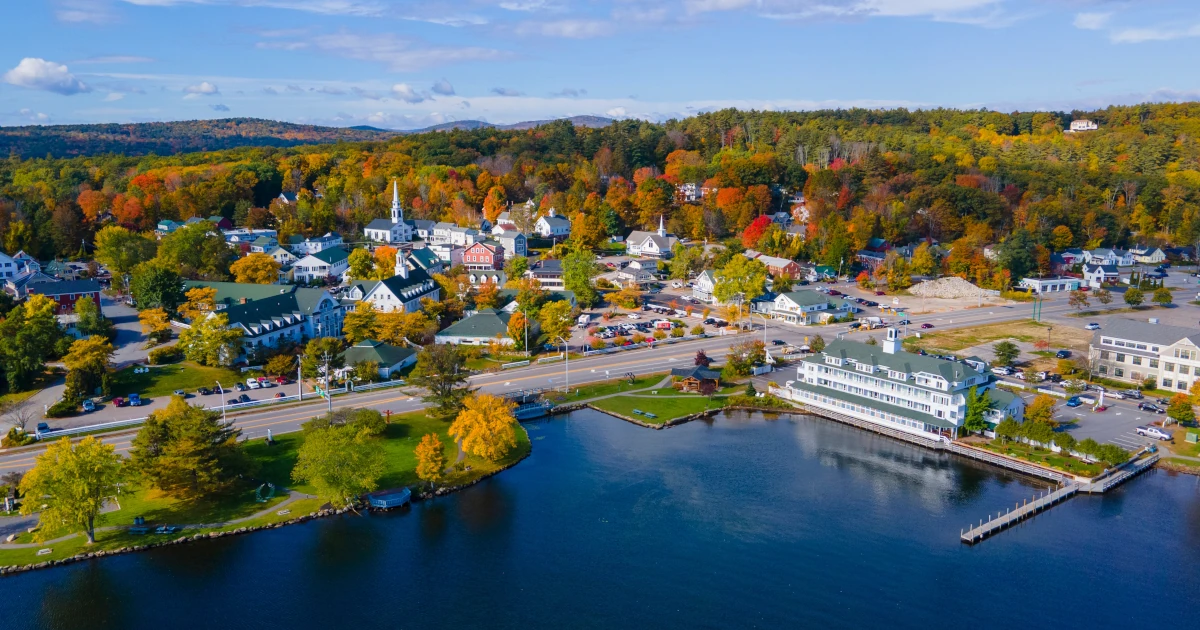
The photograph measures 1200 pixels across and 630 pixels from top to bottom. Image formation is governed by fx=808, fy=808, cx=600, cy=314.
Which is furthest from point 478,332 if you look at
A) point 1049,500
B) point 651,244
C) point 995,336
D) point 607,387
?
point 651,244

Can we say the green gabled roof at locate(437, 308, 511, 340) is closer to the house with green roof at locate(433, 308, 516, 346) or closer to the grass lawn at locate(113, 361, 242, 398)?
the house with green roof at locate(433, 308, 516, 346)

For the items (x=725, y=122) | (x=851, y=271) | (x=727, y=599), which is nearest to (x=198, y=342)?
(x=727, y=599)

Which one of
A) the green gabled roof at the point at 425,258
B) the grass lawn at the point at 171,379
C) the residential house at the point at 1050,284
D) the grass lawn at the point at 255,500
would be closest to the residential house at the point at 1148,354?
the residential house at the point at 1050,284

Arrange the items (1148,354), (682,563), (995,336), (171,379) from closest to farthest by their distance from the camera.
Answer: (682,563)
(171,379)
(1148,354)
(995,336)

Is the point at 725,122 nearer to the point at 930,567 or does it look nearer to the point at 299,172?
the point at 299,172

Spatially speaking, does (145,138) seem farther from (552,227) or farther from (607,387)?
(607,387)

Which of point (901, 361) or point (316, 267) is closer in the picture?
point (901, 361)
